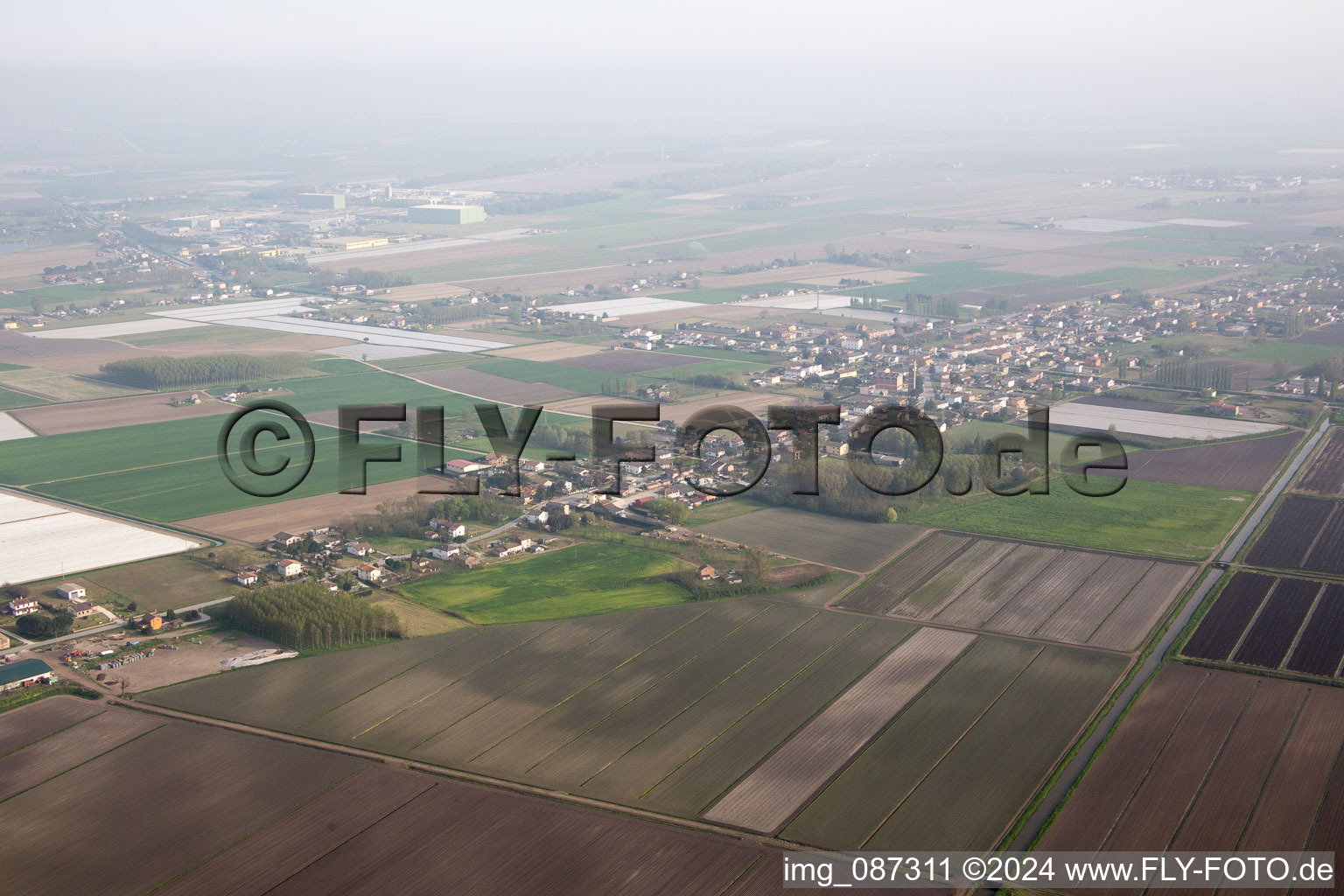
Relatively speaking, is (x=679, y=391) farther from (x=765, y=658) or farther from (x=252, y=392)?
(x=765, y=658)

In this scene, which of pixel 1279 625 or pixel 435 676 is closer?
pixel 435 676

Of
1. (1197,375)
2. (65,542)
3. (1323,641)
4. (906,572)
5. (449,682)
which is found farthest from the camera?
(1197,375)

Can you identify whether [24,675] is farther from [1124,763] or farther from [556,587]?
[1124,763]

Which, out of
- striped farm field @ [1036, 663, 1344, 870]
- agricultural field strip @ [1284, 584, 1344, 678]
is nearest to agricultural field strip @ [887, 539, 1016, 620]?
Answer: striped farm field @ [1036, 663, 1344, 870]

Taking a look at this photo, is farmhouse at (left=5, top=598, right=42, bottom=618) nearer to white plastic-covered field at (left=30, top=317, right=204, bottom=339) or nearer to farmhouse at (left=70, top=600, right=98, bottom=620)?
farmhouse at (left=70, top=600, right=98, bottom=620)

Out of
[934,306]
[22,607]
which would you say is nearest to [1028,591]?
[22,607]
